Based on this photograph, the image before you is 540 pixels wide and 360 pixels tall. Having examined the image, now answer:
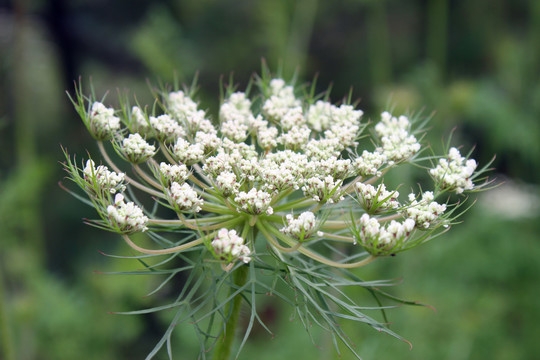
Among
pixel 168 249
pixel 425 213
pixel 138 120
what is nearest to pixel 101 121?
pixel 138 120

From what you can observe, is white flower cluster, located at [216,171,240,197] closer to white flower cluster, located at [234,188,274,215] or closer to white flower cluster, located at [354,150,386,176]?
white flower cluster, located at [234,188,274,215]

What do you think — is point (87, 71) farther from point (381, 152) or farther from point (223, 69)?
point (381, 152)

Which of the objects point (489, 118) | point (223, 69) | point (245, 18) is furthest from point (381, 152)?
point (245, 18)

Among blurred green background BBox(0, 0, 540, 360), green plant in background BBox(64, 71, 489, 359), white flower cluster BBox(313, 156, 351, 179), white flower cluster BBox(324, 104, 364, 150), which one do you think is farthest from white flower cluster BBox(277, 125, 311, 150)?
blurred green background BBox(0, 0, 540, 360)

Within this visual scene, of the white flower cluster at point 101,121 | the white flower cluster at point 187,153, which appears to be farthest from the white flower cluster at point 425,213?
the white flower cluster at point 101,121

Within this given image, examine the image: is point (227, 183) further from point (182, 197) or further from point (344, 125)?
point (344, 125)

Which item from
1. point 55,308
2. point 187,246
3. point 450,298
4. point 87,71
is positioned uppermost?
point 187,246
